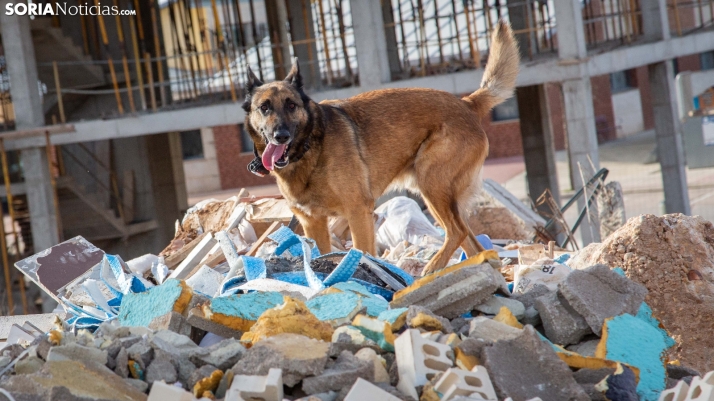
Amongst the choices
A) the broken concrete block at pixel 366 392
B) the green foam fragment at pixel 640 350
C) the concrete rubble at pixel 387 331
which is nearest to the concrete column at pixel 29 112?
the concrete rubble at pixel 387 331

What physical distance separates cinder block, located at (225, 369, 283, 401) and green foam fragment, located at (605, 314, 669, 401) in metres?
1.50

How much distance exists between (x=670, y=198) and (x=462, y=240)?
10.2m

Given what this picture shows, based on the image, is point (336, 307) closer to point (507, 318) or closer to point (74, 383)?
point (507, 318)

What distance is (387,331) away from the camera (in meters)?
3.50

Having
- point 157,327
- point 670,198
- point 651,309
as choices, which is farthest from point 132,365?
point 670,198

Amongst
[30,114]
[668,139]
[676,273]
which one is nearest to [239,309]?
[676,273]

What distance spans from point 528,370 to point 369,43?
31.8 feet

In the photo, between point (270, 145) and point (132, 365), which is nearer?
point (132, 365)

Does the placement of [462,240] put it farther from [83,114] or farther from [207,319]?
[83,114]

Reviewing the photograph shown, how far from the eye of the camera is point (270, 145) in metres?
5.50

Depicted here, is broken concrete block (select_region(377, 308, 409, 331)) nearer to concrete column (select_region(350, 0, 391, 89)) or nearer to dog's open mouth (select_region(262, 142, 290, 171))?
dog's open mouth (select_region(262, 142, 290, 171))

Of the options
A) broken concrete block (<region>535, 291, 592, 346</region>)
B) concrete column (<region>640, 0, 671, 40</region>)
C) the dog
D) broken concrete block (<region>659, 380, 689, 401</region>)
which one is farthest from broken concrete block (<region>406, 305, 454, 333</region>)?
concrete column (<region>640, 0, 671, 40</region>)

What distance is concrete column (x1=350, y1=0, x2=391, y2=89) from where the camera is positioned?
1246cm

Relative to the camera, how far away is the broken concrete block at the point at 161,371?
10.8 feet
